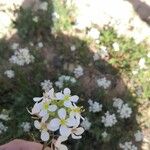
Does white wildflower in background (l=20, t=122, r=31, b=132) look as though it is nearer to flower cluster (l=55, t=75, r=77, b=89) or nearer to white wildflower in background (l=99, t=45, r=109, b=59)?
flower cluster (l=55, t=75, r=77, b=89)

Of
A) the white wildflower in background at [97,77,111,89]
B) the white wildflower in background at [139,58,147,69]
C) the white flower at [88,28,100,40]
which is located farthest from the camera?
the white flower at [88,28,100,40]

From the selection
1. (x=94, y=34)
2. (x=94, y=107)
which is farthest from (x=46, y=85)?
(x=94, y=34)

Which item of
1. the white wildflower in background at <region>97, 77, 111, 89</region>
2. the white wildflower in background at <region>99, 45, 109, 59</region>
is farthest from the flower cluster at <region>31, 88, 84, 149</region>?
the white wildflower in background at <region>99, 45, 109, 59</region>

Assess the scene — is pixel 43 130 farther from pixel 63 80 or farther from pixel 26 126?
pixel 63 80

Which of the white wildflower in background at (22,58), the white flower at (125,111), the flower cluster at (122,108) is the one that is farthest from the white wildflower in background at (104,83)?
the white wildflower in background at (22,58)

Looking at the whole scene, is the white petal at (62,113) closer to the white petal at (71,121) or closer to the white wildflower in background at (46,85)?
the white petal at (71,121)

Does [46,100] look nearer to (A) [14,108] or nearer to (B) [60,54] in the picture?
(A) [14,108]
